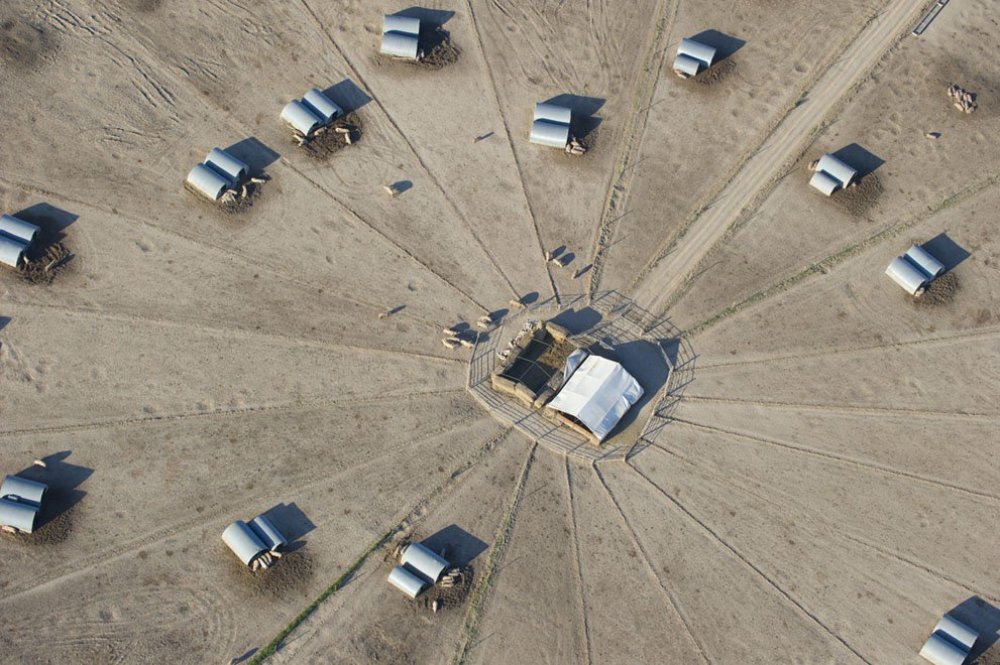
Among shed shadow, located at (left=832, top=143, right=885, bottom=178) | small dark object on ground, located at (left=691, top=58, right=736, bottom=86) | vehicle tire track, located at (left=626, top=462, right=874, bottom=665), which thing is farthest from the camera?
small dark object on ground, located at (left=691, top=58, right=736, bottom=86)

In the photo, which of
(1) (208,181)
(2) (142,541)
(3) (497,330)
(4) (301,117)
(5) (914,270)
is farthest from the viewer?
(4) (301,117)

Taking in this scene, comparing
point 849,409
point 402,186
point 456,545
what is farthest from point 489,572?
point 402,186

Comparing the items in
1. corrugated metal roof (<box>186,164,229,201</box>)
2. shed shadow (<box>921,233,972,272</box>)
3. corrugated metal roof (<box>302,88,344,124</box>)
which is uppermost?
shed shadow (<box>921,233,972,272</box>)

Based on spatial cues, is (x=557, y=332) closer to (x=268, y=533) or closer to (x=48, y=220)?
(x=268, y=533)

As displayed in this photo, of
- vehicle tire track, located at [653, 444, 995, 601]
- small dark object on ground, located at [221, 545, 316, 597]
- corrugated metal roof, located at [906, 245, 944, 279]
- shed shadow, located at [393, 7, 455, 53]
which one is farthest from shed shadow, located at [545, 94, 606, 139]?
small dark object on ground, located at [221, 545, 316, 597]

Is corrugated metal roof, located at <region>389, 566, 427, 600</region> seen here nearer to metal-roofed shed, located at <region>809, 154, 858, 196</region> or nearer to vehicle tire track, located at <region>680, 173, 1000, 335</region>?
vehicle tire track, located at <region>680, 173, 1000, 335</region>

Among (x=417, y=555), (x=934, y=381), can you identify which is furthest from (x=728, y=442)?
(x=417, y=555)

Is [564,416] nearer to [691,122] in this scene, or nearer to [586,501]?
[586,501]
